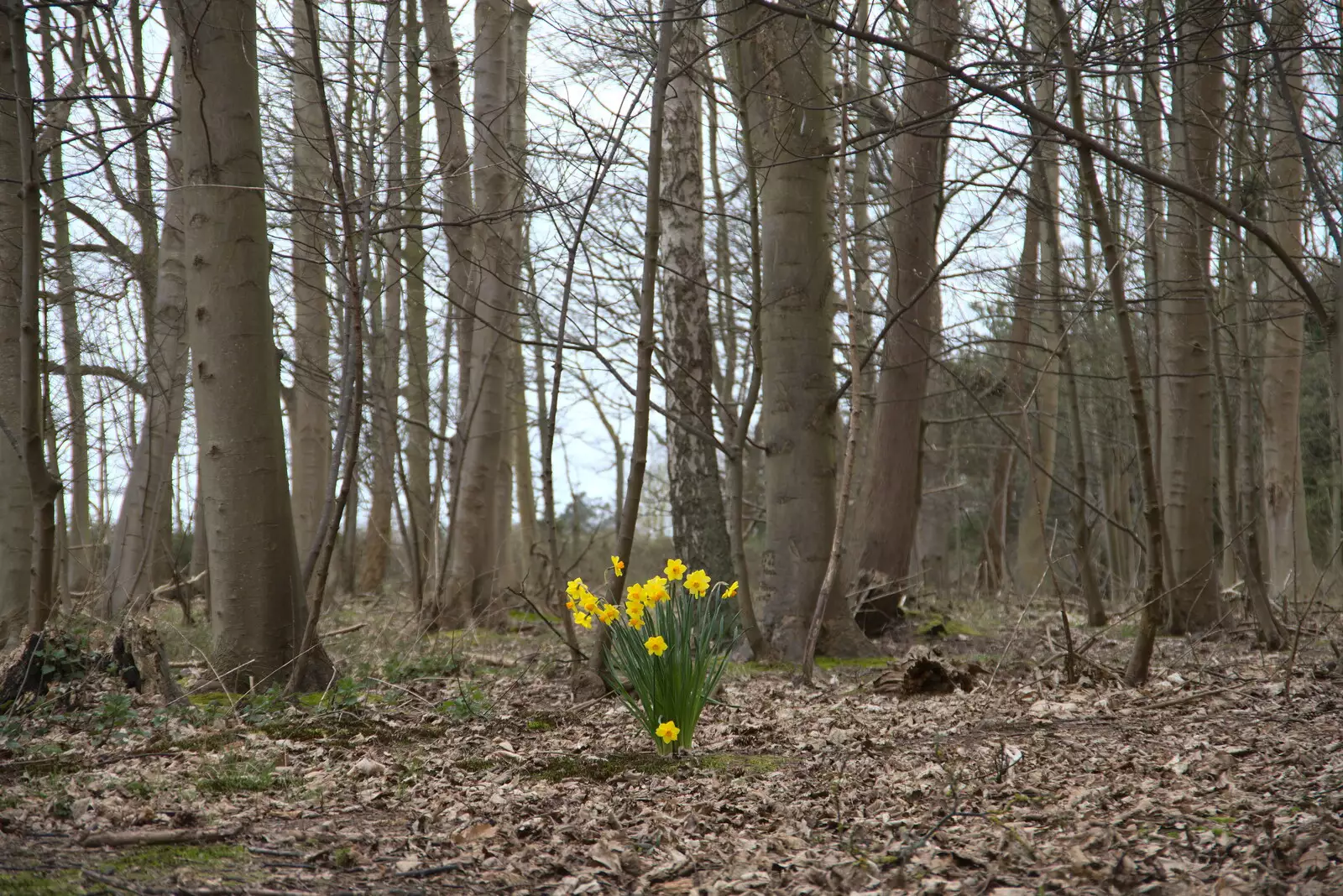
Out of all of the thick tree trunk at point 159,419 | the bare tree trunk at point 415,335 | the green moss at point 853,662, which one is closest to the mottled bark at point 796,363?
the green moss at point 853,662

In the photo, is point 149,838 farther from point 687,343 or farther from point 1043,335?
point 1043,335

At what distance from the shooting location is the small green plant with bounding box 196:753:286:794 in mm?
2734

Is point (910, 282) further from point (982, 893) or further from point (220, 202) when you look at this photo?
point (982, 893)

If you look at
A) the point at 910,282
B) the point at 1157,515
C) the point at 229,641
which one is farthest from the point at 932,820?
the point at 910,282

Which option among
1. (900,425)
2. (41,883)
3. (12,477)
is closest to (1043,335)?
(900,425)

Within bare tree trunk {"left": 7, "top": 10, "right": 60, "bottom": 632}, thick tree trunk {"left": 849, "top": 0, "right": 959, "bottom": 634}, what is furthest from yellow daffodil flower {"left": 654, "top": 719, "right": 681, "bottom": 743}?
thick tree trunk {"left": 849, "top": 0, "right": 959, "bottom": 634}

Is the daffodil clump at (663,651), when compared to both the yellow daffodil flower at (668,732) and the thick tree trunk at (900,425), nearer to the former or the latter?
the yellow daffodil flower at (668,732)

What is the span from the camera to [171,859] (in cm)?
207

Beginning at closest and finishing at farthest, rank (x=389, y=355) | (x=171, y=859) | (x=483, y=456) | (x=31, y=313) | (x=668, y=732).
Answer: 1. (x=171, y=859)
2. (x=668, y=732)
3. (x=31, y=313)
4. (x=483, y=456)
5. (x=389, y=355)

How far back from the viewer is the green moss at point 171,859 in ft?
6.52

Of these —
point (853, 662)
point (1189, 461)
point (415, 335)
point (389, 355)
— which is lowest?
point (853, 662)

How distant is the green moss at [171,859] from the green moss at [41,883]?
0.29 feet

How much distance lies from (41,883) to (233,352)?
2479 millimetres

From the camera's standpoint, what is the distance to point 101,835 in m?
2.15
